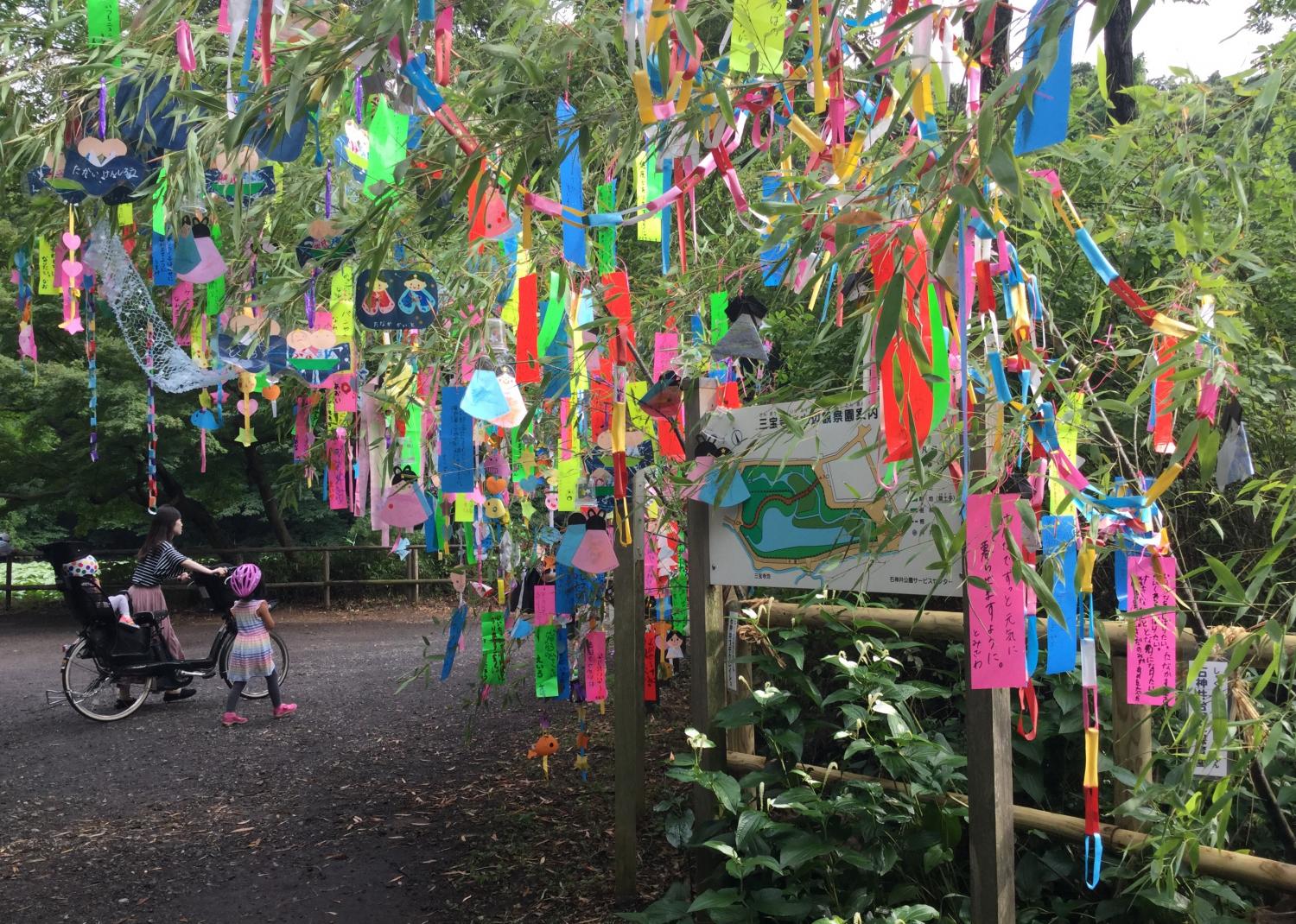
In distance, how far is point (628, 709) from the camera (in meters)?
2.87

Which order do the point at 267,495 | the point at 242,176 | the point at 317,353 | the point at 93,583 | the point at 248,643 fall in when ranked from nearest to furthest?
the point at 242,176 → the point at 317,353 → the point at 248,643 → the point at 93,583 → the point at 267,495

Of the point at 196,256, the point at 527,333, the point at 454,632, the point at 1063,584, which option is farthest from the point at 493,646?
the point at 1063,584

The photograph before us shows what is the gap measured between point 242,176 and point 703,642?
1.66 metres

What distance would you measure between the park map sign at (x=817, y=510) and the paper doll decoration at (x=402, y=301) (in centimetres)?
87

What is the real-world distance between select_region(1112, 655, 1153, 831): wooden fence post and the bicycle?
5034 mm

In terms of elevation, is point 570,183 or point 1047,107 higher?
point 570,183

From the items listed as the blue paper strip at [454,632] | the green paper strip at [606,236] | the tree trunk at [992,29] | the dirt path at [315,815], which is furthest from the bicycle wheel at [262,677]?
the tree trunk at [992,29]

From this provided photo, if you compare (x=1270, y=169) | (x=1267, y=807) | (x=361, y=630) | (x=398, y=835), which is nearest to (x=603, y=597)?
(x=398, y=835)

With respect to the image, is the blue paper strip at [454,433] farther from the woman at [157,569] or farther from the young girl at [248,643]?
the woman at [157,569]

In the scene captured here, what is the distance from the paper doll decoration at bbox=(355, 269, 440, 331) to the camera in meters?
2.59

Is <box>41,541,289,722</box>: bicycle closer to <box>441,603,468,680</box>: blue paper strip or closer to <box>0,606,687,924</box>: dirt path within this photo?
<box>0,606,687,924</box>: dirt path

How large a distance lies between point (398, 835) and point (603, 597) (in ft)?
4.04

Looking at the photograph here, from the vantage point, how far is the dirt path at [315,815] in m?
3.08

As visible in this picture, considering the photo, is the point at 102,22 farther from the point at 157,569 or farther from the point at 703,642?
the point at 157,569
